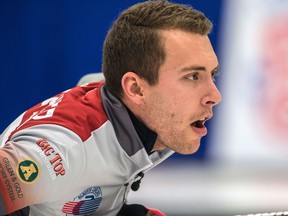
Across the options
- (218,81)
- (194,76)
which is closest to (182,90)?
(194,76)

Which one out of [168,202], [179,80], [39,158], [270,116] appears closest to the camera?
[39,158]

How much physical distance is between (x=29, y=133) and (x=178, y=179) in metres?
1.16

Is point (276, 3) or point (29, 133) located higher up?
point (276, 3)

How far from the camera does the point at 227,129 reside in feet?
6.79

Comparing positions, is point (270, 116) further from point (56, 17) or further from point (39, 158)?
point (39, 158)

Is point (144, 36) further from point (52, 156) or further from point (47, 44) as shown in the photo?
point (47, 44)

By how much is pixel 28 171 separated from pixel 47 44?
1.41 metres

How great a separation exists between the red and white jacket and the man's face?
2.9 inches

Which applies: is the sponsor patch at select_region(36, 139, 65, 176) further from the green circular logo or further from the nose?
the nose

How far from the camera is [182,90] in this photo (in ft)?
3.71

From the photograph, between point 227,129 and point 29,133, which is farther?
point 227,129

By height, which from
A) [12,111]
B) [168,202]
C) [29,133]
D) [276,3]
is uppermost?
[276,3]

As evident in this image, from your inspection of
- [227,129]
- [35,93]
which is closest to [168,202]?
[227,129]

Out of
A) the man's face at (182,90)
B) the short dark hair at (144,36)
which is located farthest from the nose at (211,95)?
the short dark hair at (144,36)
